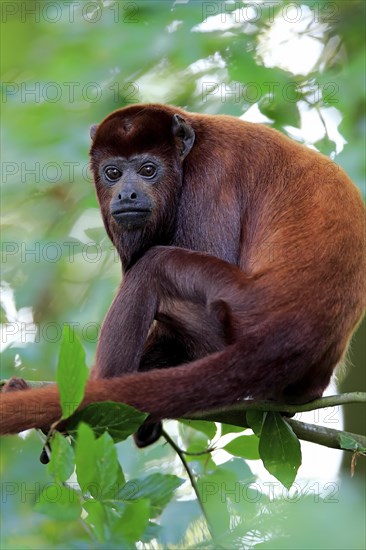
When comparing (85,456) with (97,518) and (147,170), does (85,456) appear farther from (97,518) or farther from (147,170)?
(147,170)

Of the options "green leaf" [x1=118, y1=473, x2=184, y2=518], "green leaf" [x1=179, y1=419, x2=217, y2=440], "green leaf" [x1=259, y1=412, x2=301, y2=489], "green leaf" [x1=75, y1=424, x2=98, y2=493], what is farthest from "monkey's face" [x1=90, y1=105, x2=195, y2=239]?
"green leaf" [x1=75, y1=424, x2=98, y2=493]

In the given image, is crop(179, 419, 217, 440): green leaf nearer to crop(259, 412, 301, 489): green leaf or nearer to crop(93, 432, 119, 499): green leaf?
crop(259, 412, 301, 489): green leaf

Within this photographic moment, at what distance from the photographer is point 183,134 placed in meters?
4.93

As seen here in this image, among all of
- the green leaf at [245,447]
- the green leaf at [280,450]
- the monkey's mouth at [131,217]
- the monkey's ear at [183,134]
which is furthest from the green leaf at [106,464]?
the monkey's ear at [183,134]

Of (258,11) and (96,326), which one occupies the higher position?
(258,11)

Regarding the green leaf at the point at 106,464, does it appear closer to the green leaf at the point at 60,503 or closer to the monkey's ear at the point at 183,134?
the green leaf at the point at 60,503

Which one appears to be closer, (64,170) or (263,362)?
(263,362)

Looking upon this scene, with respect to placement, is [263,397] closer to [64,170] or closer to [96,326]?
[96,326]

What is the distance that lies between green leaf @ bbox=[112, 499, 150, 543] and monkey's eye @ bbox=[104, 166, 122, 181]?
3185mm

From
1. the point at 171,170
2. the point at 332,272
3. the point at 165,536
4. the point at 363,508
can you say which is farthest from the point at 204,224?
the point at 363,508

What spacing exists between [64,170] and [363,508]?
4.68 meters

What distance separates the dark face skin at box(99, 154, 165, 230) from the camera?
4.92 meters

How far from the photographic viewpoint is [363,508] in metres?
2.28

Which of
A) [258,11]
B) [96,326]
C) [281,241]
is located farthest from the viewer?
[258,11]
